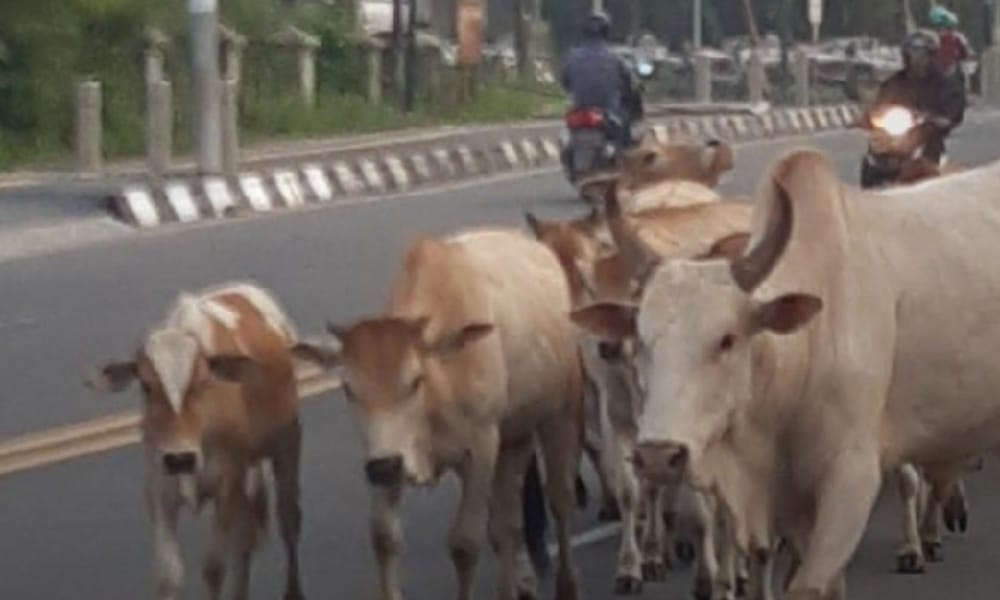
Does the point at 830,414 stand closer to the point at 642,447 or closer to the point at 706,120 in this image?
the point at 642,447

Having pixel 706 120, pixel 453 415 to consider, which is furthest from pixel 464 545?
pixel 706 120

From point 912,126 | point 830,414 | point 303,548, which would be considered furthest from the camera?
point 912,126

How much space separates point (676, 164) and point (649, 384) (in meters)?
6.45

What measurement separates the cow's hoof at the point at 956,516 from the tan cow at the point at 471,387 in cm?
201

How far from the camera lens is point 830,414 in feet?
30.5

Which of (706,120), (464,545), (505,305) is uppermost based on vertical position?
(505,305)

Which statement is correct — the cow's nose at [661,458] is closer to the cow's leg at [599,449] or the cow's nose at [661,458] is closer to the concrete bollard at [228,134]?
the cow's leg at [599,449]

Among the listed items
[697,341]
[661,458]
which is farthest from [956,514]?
[661,458]

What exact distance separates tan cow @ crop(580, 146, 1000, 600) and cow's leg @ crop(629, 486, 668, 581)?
2061 mm

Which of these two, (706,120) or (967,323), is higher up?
(967,323)

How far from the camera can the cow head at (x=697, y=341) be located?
8617 mm

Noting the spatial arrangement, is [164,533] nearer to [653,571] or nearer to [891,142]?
[653,571]

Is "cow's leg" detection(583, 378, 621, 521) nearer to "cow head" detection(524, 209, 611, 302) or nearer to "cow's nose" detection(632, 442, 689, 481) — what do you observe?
"cow head" detection(524, 209, 611, 302)

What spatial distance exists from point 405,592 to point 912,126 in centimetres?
789
